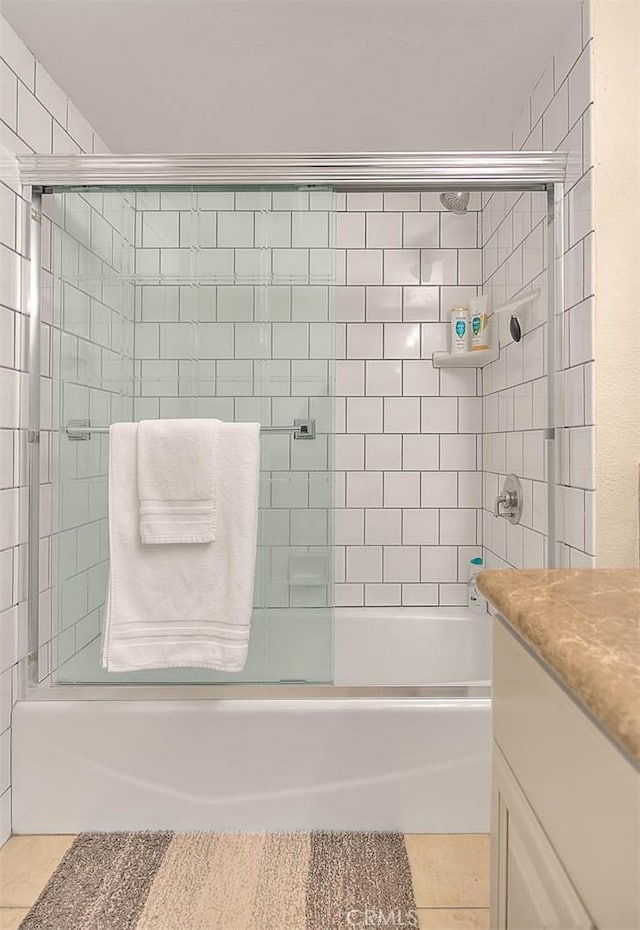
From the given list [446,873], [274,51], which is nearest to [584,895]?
[446,873]

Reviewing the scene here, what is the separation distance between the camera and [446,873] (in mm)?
1490

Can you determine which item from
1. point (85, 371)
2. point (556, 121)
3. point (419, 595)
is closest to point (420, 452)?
point (419, 595)

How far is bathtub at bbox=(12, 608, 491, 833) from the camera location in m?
1.63

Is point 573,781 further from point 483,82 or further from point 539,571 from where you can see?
point 483,82

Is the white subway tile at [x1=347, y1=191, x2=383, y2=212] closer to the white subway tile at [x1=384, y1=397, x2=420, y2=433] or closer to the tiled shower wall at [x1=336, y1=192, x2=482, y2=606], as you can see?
the tiled shower wall at [x1=336, y1=192, x2=482, y2=606]

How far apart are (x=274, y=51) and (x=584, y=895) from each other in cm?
203

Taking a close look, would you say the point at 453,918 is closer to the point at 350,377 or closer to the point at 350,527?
the point at 350,527

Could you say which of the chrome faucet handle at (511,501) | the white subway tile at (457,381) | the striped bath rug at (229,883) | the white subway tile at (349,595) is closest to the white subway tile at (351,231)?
the white subway tile at (457,381)

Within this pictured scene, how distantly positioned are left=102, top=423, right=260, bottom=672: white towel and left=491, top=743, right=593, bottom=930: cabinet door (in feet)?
2.92

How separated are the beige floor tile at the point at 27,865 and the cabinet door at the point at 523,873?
1.16 metres

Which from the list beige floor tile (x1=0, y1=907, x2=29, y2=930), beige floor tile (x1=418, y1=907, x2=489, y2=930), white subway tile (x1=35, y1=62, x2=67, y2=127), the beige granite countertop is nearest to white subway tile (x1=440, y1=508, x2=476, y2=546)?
beige floor tile (x1=418, y1=907, x2=489, y2=930)

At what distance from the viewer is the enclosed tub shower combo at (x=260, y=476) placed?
1638mm

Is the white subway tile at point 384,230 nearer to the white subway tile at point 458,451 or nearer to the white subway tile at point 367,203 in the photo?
the white subway tile at point 367,203

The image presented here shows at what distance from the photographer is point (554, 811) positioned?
632 mm
